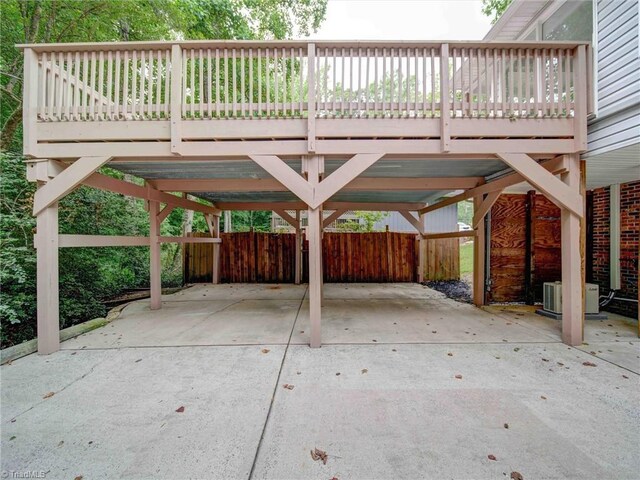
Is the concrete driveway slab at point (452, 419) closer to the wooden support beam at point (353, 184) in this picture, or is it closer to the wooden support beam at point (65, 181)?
the wooden support beam at point (353, 184)

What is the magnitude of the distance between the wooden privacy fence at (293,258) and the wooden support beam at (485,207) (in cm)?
347

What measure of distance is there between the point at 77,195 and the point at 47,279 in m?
2.62

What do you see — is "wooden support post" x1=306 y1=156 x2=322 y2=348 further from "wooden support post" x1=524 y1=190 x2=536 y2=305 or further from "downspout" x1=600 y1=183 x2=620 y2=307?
"downspout" x1=600 y1=183 x2=620 y2=307

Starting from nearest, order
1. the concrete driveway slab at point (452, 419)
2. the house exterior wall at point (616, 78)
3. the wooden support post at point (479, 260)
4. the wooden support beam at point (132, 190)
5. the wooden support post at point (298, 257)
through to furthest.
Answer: the concrete driveway slab at point (452, 419) < the house exterior wall at point (616, 78) < the wooden support beam at point (132, 190) < the wooden support post at point (479, 260) < the wooden support post at point (298, 257)

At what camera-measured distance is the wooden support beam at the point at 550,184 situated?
3189 mm

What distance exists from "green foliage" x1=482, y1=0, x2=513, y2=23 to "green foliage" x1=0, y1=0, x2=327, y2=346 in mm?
8703

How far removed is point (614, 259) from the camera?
15.7 ft

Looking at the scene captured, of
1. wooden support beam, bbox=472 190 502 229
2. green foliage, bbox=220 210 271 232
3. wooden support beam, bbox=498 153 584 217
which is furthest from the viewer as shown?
green foliage, bbox=220 210 271 232

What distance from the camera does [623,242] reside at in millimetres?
4680

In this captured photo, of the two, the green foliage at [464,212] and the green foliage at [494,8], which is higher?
the green foliage at [494,8]

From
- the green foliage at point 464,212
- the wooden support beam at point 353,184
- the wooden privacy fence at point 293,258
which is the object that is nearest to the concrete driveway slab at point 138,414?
the wooden support beam at point 353,184

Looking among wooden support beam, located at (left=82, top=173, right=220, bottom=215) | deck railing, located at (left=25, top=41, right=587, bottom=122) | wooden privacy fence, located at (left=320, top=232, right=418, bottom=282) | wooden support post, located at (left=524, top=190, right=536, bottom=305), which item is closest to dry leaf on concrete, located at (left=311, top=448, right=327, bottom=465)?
deck railing, located at (left=25, top=41, right=587, bottom=122)

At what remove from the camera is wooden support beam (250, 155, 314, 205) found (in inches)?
126

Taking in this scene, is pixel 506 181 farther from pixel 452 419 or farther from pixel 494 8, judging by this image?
pixel 494 8
